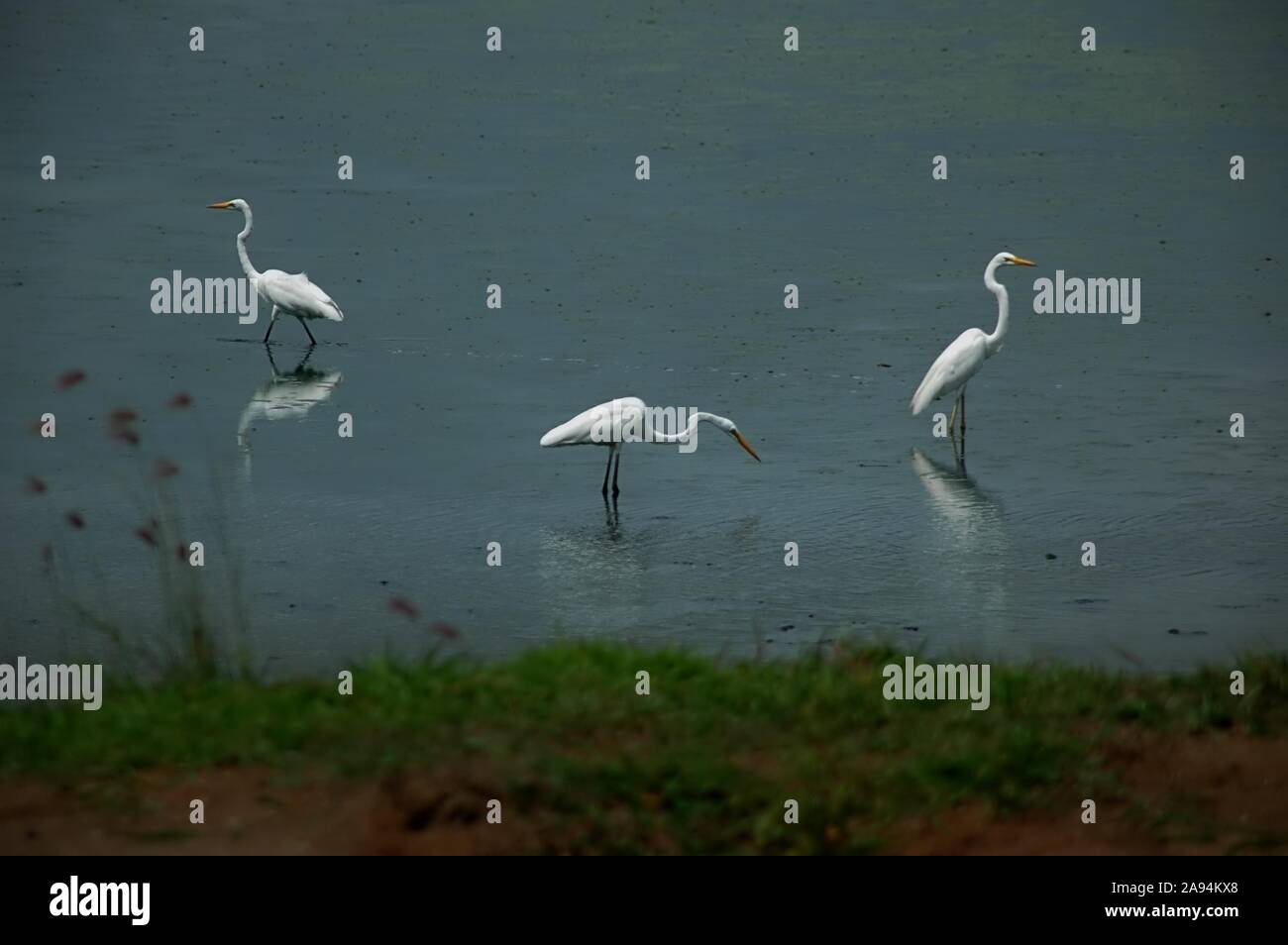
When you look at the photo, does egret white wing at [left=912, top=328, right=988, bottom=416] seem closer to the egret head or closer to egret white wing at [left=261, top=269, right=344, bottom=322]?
the egret head

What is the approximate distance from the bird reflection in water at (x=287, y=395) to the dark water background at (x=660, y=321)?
76mm

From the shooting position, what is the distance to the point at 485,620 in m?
9.83

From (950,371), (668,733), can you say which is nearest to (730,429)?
(950,371)

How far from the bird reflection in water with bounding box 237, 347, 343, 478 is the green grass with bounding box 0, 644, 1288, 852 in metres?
5.83

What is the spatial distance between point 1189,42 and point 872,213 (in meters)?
11.5

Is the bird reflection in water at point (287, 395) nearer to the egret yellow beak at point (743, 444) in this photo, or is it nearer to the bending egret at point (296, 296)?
the bending egret at point (296, 296)

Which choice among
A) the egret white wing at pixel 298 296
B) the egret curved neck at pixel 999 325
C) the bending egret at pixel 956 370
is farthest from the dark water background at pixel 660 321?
the egret curved neck at pixel 999 325

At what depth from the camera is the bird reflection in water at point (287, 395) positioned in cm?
1402

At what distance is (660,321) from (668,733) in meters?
9.71

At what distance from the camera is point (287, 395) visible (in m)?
14.7

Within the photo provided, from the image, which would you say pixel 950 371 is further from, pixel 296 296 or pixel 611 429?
pixel 296 296

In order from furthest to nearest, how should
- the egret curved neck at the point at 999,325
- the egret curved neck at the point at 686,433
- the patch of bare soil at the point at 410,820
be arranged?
the egret curved neck at the point at 999,325, the egret curved neck at the point at 686,433, the patch of bare soil at the point at 410,820
